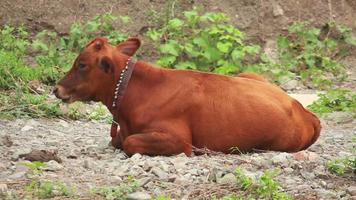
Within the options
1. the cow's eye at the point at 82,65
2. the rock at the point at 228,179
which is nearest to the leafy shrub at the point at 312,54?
the cow's eye at the point at 82,65

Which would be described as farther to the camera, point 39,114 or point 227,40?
point 227,40

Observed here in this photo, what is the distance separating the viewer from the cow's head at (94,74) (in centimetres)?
916

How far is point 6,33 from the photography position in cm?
1498

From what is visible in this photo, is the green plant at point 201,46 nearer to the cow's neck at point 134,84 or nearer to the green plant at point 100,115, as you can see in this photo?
the green plant at point 100,115

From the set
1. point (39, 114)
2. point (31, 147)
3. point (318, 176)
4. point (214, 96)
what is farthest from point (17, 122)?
point (318, 176)

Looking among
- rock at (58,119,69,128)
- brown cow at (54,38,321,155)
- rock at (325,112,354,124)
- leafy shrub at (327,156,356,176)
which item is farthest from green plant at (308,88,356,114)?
leafy shrub at (327,156,356,176)

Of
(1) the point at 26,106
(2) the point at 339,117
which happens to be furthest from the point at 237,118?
→ (2) the point at 339,117

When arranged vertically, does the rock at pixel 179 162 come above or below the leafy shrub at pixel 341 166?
below

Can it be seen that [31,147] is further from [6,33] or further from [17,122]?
[6,33]

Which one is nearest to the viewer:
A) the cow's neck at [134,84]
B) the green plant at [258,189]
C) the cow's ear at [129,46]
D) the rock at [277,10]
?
the green plant at [258,189]

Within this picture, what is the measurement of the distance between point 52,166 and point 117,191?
43.6 inches

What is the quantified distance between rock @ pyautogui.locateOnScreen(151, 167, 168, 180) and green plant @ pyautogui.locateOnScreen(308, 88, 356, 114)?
517 cm

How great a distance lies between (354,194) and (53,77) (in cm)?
718

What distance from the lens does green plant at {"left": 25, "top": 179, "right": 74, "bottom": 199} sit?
6.82m
